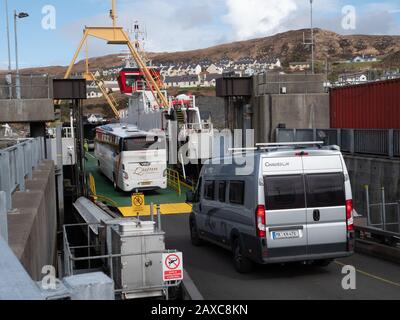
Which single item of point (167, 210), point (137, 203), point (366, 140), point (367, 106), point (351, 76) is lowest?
point (167, 210)

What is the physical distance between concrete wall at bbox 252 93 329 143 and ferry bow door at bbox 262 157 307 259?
1877 cm

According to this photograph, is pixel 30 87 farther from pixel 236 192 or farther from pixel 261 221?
pixel 261 221

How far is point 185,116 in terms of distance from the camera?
3462 cm

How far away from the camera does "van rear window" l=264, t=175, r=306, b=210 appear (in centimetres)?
1065

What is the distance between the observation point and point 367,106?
24703mm

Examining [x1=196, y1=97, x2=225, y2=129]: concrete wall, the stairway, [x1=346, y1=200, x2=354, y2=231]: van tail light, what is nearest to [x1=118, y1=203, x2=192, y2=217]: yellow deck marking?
the stairway

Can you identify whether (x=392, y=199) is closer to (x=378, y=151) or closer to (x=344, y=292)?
(x=378, y=151)

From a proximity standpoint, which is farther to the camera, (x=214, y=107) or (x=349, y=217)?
(x=214, y=107)

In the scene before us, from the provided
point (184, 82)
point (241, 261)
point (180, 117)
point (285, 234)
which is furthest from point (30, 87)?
point (184, 82)

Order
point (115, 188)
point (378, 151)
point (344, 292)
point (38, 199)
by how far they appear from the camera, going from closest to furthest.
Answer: point (344, 292), point (38, 199), point (378, 151), point (115, 188)

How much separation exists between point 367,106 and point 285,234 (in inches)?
614
